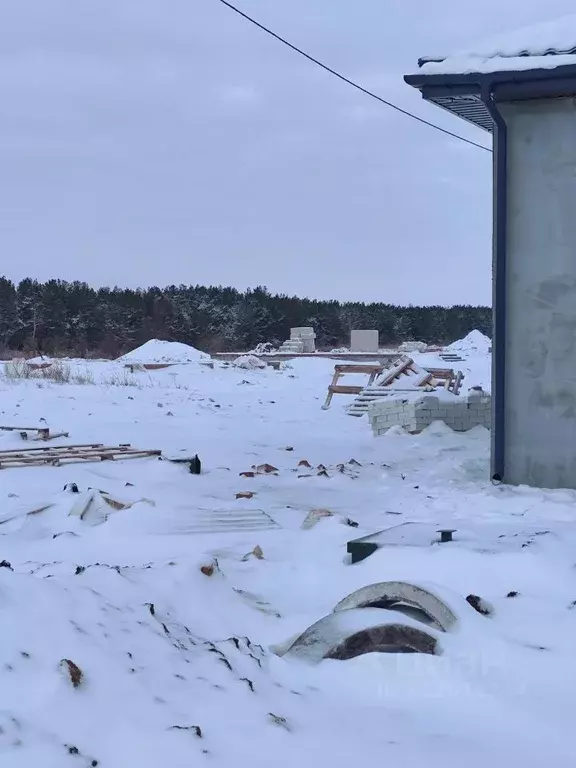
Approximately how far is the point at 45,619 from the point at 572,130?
19.7ft

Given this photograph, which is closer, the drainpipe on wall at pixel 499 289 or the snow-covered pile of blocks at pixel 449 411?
the drainpipe on wall at pixel 499 289

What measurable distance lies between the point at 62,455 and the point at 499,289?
4.75 m

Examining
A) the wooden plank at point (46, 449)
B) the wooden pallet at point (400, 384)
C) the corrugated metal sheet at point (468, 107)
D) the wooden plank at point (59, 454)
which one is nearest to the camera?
the corrugated metal sheet at point (468, 107)

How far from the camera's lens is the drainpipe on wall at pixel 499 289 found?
707 cm

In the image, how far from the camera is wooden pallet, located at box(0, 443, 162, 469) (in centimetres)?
816

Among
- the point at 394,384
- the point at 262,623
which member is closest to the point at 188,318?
the point at 394,384

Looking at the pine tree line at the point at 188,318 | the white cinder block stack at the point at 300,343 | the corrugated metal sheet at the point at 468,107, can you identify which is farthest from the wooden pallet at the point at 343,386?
the pine tree line at the point at 188,318

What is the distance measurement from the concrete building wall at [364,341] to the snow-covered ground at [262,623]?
3253 centimetres

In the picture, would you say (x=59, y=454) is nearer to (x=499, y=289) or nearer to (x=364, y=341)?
(x=499, y=289)

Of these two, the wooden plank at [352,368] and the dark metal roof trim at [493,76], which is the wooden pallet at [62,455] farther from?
the wooden plank at [352,368]

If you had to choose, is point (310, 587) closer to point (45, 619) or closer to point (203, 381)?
point (45, 619)

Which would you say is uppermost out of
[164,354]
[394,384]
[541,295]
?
[541,295]

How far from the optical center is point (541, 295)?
22.8ft

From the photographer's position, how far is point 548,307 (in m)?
Answer: 6.93
